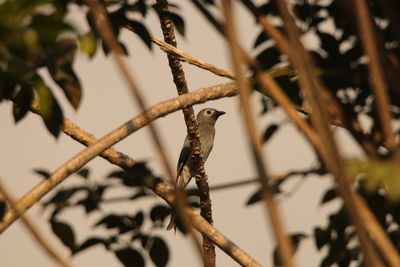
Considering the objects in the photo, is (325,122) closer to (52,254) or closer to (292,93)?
(52,254)

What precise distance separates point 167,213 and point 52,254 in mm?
1599

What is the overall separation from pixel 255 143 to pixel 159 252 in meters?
1.97

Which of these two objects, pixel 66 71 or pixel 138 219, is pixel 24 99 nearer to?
pixel 66 71

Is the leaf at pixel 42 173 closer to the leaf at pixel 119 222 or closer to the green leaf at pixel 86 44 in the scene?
the leaf at pixel 119 222

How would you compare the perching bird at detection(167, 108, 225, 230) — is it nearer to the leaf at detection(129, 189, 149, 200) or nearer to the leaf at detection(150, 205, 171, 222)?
the leaf at detection(150, 205, 171, 222)

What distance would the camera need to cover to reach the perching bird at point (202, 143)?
9.47 meters

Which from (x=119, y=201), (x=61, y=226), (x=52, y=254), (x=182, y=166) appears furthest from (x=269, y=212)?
(x=182, y=166)

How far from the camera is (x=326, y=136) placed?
3.69ft

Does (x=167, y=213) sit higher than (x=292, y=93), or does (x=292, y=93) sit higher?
(x=292, y=93)

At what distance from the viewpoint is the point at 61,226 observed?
2.72 m

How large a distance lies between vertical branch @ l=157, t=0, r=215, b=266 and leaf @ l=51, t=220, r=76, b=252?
147 cm

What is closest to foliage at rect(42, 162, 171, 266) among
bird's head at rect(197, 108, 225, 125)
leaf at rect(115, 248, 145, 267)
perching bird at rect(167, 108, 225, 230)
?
leaf at rect(115, 248, 145, 267)

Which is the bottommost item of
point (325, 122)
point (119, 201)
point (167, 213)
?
point (167, 213)

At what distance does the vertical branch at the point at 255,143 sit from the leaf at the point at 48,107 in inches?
51.7
